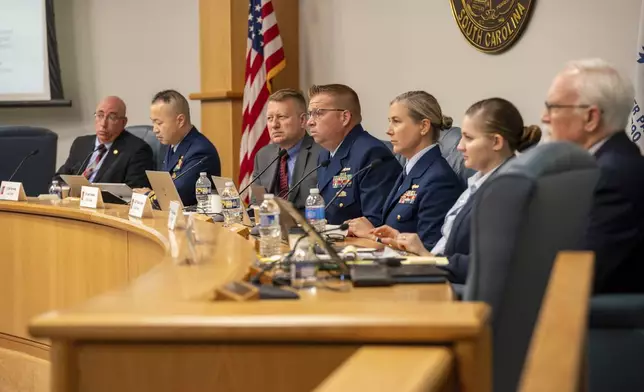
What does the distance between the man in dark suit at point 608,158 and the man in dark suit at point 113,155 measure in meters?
3.54

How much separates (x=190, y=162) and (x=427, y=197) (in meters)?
2.01

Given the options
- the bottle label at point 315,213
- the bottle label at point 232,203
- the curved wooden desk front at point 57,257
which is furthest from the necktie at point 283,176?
the bottle label at point 315,213

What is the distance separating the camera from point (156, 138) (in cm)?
599

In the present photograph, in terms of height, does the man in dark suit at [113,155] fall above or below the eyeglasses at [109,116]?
below

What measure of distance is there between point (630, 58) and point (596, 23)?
0.96 ft

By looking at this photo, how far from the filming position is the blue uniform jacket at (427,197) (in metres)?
3.52

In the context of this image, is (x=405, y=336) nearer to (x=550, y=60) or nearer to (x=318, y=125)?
(x=318, y=125)

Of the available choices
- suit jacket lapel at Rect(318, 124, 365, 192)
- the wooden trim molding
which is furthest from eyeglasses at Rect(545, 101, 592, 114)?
the wooden trim molding

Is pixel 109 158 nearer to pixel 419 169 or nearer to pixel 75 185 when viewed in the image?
pixel 75 185

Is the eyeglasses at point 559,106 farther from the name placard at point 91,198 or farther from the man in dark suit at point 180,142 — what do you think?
the man in dark suit at point 180,142

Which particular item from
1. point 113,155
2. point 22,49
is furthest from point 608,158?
point 22,49

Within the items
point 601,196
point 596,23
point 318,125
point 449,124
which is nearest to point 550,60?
point 596,23

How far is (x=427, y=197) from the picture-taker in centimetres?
354

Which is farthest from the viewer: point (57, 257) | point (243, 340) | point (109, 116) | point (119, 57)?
point (119, 57)
